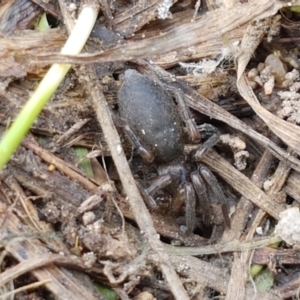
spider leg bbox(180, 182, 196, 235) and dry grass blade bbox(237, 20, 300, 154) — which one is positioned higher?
dry grass blade bbox(237, 20, 300, 154)

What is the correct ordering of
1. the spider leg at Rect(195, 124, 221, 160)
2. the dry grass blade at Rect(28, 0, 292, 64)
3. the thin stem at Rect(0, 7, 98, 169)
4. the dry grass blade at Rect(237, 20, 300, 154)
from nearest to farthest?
the thin stem at Rect(0, 7, 98, 169) → the dry grass blade at Rect(28, 0, 292, 64) → the dry grass blade at Rect(237, 20, 300, 154) → the spider leg at Rect(195, 124, 221, 160)

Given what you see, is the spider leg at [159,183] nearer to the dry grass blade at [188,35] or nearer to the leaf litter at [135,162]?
the leaf litter at [135,162]

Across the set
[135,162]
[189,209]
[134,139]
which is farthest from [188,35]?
[189,209]

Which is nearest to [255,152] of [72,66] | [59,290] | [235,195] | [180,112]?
[235,195]

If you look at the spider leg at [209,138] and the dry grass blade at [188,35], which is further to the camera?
the spider leg at [209,138]

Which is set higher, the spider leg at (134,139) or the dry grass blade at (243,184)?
the spider leg at (134,139)

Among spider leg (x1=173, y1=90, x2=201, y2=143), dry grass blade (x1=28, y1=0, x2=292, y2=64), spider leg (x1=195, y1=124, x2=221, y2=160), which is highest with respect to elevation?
dry grass blade (x1=28, y1=0, x2=292, y2=64)

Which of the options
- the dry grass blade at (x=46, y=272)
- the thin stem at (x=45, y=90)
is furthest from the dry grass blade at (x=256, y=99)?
the dry grass blade at (x=46, y=272)

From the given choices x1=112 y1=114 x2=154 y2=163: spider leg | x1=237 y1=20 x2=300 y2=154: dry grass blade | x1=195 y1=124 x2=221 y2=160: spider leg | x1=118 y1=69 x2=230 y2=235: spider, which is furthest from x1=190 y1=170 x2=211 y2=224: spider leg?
x1=237 y1=20 x2=300 y2=154: dry grass blade

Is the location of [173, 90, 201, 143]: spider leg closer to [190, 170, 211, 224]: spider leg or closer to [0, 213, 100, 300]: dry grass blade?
[190, 170, 211, 224]: spider leg

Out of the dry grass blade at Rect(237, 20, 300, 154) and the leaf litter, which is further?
the dry grass blade at Rect(237, 20, 300, 154)
